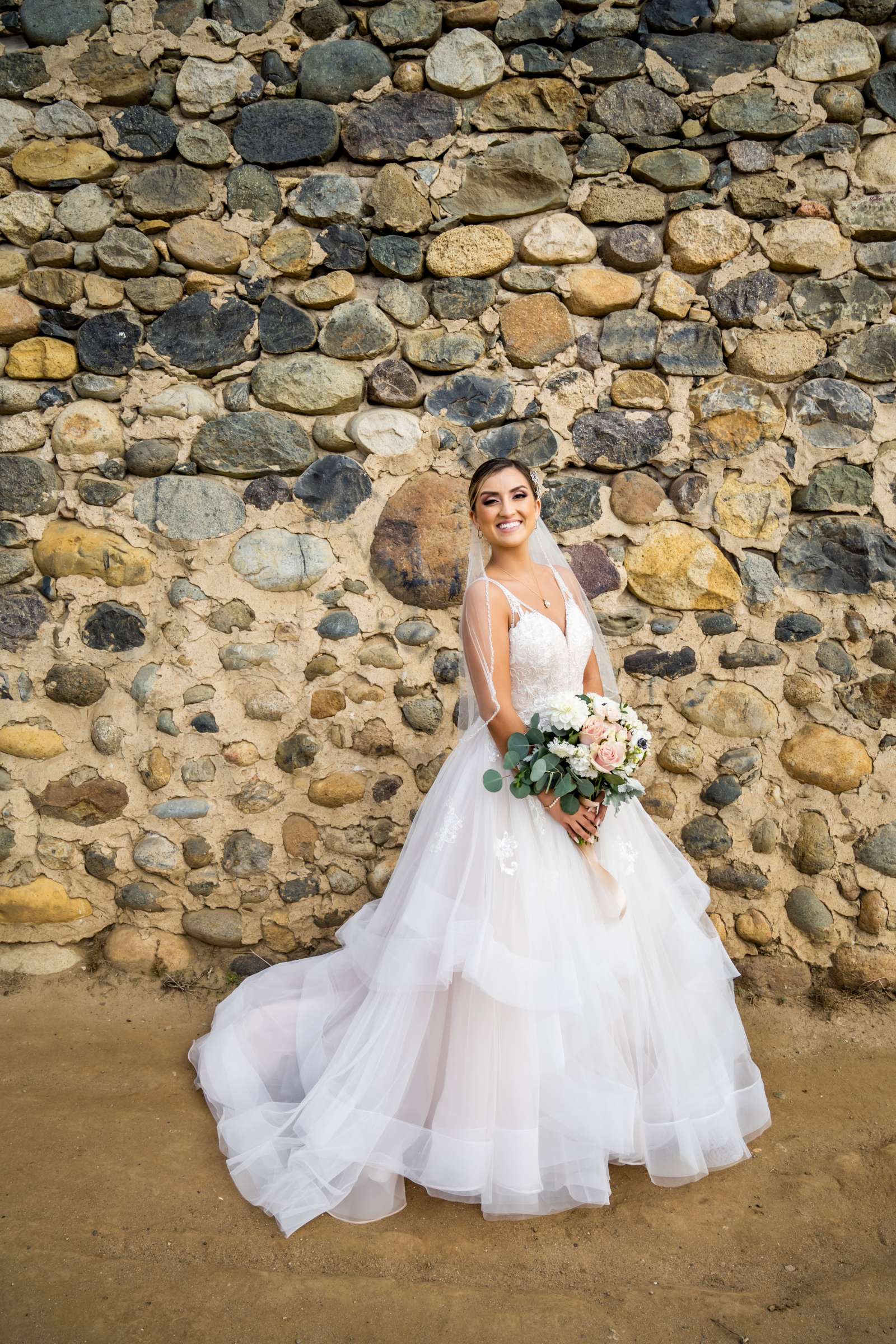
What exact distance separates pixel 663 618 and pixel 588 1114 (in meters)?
1.86

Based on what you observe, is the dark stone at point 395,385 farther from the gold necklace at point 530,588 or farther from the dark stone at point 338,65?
the dark stone at point 338,65

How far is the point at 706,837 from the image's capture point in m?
3.45

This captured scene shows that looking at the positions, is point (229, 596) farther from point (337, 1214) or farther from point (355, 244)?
Answer: point (337, 1214)

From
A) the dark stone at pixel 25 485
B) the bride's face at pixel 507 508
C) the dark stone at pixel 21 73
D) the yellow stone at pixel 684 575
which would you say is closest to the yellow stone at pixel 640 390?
the yellow stone at pixel 684 575

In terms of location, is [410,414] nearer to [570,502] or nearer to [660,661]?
[570,502]

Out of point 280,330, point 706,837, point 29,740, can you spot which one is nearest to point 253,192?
point 280,330

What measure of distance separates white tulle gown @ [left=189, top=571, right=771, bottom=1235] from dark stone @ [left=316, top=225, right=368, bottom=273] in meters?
1.69

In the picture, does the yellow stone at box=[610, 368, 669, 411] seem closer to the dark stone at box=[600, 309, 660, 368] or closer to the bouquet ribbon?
the dark stone at box=[600, 309, 660, 368]

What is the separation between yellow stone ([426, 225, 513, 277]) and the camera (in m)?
3.42

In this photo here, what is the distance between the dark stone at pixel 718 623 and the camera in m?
3.43

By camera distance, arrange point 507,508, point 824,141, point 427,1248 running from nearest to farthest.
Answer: point 427,1248 → point 507,508 → point 824,141

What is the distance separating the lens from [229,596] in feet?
11.2

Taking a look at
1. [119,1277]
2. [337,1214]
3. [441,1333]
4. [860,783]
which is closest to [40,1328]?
[119,1277]

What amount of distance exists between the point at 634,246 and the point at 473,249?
64cm
